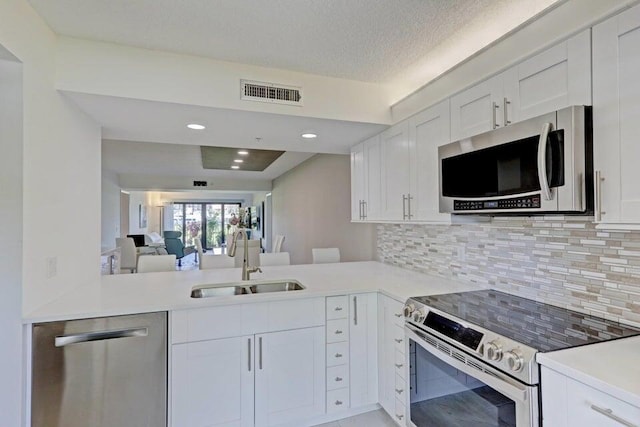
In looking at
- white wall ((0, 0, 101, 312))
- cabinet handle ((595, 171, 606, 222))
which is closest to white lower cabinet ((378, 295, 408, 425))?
cabinet handle ((595, 171, 606, 222))

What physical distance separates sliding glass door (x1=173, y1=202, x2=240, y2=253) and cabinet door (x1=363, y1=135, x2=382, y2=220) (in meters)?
11.8

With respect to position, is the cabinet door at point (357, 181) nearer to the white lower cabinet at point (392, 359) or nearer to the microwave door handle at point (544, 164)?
the white lower cabinet at point (392, 359)

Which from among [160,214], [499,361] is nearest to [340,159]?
[499,361]

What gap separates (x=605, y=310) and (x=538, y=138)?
34.0 inches

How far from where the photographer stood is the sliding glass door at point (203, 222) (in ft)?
46.6

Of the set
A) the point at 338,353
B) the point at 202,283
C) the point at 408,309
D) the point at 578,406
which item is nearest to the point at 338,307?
the point at 338,353

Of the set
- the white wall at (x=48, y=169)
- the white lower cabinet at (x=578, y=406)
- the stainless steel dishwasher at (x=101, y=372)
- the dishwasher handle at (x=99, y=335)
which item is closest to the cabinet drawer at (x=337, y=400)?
the stainless steel dishwasher at (x=101, y=372)

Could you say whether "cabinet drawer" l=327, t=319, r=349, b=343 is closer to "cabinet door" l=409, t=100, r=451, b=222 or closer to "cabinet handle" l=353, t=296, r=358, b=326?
"cabinet handle" l=353, t=296, r=358, b=326

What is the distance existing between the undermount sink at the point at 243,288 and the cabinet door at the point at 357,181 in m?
1.06

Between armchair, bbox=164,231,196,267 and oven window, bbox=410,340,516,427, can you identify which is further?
armchair, bbox=164,231,196,267

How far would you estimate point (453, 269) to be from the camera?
8.07 feet

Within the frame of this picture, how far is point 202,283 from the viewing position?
247 cm

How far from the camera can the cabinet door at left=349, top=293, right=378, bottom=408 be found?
228cm

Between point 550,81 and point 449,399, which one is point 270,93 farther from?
point 449,399
